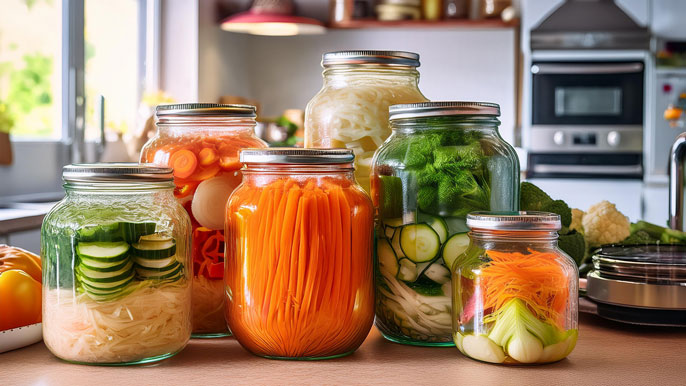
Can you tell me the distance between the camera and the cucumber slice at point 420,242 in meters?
0.74

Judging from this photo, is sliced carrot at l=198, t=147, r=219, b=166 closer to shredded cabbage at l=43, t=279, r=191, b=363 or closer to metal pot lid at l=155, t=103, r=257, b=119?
metal pot lid at l=155, t=103, r=257, b=119

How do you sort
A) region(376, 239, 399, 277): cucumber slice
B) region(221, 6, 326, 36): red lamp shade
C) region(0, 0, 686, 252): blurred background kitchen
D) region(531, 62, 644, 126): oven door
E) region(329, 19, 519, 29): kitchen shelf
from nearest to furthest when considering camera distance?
region(376, 239, 399, 277): cucumber slice → region(0, 0, 686, 252): blurred background kitchen → region(531, 62, 644, 126): oven door → region(221, 6, 326, 36): red lamp shade → region(329, 19, 519, 29): kitchen shelf

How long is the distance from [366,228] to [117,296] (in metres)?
0.23

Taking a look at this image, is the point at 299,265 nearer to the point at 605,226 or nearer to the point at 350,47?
the point at 605,226

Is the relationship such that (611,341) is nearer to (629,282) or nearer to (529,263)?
(629,282)

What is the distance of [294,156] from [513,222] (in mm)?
205

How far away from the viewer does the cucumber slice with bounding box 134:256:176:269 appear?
0.68 metres

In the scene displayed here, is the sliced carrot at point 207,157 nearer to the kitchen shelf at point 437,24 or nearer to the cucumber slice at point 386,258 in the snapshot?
the cucumber slice at point 386,258

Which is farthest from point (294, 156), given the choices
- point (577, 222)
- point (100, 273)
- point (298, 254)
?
point (577, 222)

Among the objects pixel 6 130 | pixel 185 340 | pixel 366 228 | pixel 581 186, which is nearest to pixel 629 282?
pixel 366 228

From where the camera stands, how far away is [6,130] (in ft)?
8.67

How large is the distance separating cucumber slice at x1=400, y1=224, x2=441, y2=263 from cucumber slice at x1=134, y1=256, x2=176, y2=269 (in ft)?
0.74

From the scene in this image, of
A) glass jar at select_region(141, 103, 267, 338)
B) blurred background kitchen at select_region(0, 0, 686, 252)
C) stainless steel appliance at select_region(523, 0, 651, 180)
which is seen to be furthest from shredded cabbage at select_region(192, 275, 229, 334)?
stainless steel appliance at select_region(523, 0, 651, 180)

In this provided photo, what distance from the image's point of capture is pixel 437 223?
2.44ft
